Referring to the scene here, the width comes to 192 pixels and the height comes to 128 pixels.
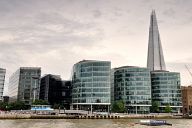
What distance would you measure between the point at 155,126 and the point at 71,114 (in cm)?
8043

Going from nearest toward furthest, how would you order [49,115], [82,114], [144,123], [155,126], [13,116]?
[155,126] → [144,123] → [13,116] → [49,115] → [82,114]

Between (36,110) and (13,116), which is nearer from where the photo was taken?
(13,116)

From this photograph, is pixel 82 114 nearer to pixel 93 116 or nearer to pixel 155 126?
pixel 93 116

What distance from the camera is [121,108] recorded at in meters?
198

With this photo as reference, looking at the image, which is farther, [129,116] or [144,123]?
[129,116]

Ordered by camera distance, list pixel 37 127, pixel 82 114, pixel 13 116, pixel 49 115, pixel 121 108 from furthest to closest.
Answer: pixel 121 108 → pixel 82 114 → pixel 49 115 → pixel 13 116 → pixel 37 127

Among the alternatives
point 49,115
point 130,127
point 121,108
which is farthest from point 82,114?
point 130,127

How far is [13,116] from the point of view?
152 m

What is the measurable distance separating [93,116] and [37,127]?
82130 millimetres

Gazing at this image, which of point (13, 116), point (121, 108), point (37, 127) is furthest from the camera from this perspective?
point (121, 108)

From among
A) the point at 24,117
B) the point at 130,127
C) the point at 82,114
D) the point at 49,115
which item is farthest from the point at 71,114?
the point at 130,127

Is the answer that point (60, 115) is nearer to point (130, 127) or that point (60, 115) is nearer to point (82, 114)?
point (82, 114)

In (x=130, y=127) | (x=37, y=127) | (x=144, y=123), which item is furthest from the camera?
(x=144, y=123)

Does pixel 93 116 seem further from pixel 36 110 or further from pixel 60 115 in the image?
pixel 36 110
